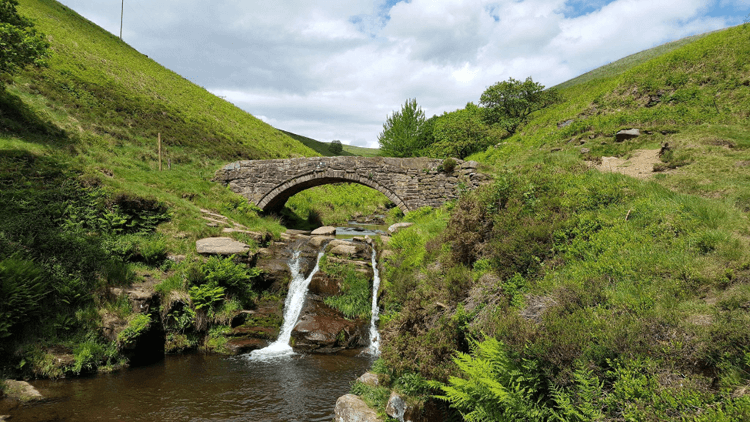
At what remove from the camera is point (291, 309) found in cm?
1330

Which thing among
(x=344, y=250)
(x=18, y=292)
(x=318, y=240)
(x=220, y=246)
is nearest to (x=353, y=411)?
(x=18, y=292)

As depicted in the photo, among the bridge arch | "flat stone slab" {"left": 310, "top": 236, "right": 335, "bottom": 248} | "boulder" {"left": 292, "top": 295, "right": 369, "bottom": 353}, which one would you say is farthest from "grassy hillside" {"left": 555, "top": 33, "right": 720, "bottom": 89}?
"boulder" {"left": 292, "top": 295, "right": 369, "bottom": 353}

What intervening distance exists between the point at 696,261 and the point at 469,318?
311cm

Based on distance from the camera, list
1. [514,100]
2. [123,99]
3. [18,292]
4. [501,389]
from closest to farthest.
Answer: [501,389] < [18,292] < [123,99] < [514,100]

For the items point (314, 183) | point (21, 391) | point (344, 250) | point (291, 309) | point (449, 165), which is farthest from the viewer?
point (314, 183)

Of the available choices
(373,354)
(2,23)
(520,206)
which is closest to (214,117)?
(2,23)

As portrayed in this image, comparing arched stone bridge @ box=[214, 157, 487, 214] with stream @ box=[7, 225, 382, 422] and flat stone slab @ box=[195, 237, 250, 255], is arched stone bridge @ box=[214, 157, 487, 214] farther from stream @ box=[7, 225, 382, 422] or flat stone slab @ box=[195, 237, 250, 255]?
stream @ box=[7, 225, 382, 422]

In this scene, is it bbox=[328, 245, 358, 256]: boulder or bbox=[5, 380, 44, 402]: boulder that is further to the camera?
bbox=[328, 245, 358, 256]: boulder

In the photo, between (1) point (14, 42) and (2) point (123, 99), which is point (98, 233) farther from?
(2) point (123, 99)

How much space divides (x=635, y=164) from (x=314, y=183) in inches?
618

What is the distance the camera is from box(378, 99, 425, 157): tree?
4109 cm

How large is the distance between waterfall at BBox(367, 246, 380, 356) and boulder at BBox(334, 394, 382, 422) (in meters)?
4.81

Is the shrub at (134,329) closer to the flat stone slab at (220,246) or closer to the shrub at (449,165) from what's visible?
the flat stone slab at (220,246)

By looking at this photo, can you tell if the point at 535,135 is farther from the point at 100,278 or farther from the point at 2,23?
the point at 2,23
